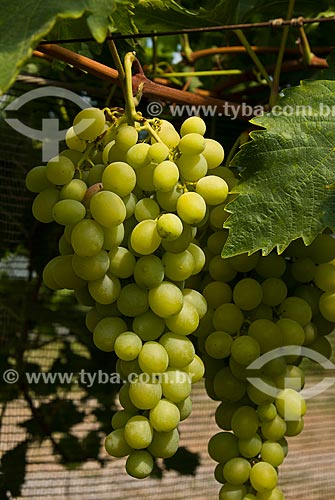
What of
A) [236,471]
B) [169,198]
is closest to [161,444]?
[236,471]

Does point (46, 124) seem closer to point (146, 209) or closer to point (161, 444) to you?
point (146, 209)

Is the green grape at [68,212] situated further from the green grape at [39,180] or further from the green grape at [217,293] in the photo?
the green grape at [217,293]

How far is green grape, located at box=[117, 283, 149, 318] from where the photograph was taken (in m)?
0.61

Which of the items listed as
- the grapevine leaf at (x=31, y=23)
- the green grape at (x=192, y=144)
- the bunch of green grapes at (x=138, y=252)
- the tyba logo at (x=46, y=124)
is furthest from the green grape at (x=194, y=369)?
the tyba logo at (x=46, y=124)

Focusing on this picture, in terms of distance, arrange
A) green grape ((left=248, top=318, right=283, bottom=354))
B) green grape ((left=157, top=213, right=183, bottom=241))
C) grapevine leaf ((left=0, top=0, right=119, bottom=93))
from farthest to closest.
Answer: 1. green grape ((left=248, top=318, right=283, bottom=354))
2. green grape ((left=157, top=213, right=183, bottom=241))
3. grapevine leaf ((left=0, top=0, right=119, bottom=93))

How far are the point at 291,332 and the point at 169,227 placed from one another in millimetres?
215

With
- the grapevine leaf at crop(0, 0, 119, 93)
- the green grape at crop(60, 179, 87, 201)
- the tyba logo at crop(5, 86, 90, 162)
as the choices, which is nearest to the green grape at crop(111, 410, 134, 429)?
the green grape at crop(60, 179, 87, 201)

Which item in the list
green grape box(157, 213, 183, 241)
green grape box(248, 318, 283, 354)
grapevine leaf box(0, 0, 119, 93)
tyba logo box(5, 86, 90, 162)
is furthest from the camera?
tyba logo box(5, 86, 90, 162)

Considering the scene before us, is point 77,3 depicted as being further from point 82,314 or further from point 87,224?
point 82,314

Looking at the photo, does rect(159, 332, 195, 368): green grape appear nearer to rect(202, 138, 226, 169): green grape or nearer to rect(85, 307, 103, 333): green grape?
rect(85, 307, 103, 333): green grape

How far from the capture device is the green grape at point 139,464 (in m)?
0.59

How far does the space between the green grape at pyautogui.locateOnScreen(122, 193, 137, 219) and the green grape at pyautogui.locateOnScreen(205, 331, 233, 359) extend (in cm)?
17

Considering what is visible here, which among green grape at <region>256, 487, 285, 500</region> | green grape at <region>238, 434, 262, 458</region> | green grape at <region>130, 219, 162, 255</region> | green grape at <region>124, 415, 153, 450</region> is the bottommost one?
green grape at <region>256, 487, 285, 500</region>

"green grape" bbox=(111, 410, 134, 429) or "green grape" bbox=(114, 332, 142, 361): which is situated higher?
"green grape" bbox=(114, 332, 142, 361)
